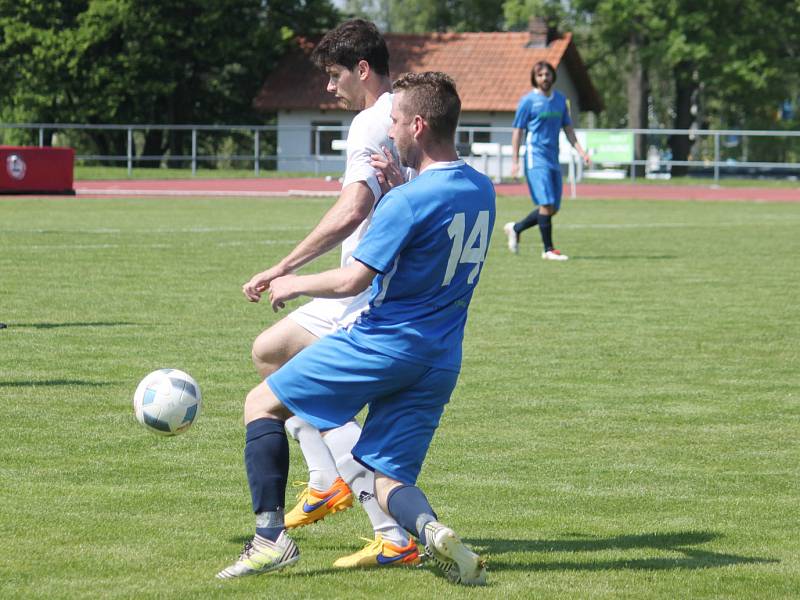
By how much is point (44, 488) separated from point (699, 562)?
2.74 m

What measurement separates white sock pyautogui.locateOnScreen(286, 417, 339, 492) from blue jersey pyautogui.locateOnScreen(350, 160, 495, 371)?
2.68ft

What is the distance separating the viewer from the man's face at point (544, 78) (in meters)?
16.4

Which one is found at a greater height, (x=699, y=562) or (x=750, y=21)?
(x=750, y=21)

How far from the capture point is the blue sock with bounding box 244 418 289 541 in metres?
4.87

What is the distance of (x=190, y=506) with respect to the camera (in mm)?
5824

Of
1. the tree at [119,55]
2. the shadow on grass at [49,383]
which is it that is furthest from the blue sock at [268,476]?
the tree at [119,55]

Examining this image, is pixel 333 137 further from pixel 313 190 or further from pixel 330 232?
pixel 330 232

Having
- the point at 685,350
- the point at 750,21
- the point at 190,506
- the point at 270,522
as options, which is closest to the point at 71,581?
the point at 270,522

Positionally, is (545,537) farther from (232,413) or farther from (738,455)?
(232,413)

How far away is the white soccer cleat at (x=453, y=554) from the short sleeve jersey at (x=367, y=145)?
1.12m

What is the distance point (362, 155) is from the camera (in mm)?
5297

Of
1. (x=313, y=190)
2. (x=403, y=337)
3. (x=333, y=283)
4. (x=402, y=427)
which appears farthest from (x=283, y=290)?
(x=313, y=190)

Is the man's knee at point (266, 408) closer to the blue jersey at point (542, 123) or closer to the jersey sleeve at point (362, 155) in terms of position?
the jersey sleeve at point (362, 155)

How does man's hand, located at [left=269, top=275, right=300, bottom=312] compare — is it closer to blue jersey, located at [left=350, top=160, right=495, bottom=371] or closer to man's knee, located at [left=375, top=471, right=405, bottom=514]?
blue jersey, located at [left=350, top=160, right=495, bottom=371]
